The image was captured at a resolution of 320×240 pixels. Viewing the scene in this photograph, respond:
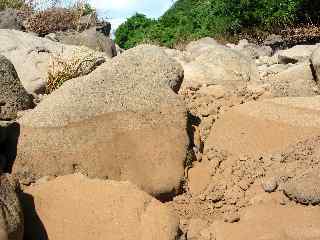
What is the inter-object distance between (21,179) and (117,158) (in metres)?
0.65

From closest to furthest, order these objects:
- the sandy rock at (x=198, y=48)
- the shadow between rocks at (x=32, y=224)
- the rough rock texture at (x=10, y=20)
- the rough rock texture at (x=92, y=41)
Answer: the shadow between rocks at (x=32, y=224) → the sandy rock at (x=198, y=48) → the rough rock texture at (x=92, y=41) → the rough rock texture at (x=10, y=20)

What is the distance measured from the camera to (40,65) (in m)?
5.84

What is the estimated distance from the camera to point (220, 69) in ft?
19.7

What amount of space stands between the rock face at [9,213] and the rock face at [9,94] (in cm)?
141

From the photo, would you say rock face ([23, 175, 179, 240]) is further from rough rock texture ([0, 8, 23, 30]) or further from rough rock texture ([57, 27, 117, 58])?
rough rock texture ([0, 8, 23, 30])

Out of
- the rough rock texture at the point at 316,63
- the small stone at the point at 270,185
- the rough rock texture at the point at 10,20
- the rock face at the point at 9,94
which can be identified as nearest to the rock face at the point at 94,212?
the small stone at the point at 270,185

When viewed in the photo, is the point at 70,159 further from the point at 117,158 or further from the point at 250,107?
the point at 250,107

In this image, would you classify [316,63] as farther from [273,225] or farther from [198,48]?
[273,225]

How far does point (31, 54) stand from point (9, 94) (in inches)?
54.4

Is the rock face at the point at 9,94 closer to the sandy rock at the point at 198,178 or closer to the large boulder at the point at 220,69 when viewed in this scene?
the sandy rock at the point at 198,178

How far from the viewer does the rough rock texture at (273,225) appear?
378 centimetres

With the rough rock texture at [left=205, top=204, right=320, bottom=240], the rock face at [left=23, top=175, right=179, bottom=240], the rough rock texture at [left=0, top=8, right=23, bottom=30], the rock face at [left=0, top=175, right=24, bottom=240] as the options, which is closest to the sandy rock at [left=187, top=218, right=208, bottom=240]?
the rough rock texture at [left=205, top=204, right=320, bottom=240]

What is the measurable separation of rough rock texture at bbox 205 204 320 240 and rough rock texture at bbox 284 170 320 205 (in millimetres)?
62

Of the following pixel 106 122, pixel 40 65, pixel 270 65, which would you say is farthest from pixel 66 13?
pixel 106 122
